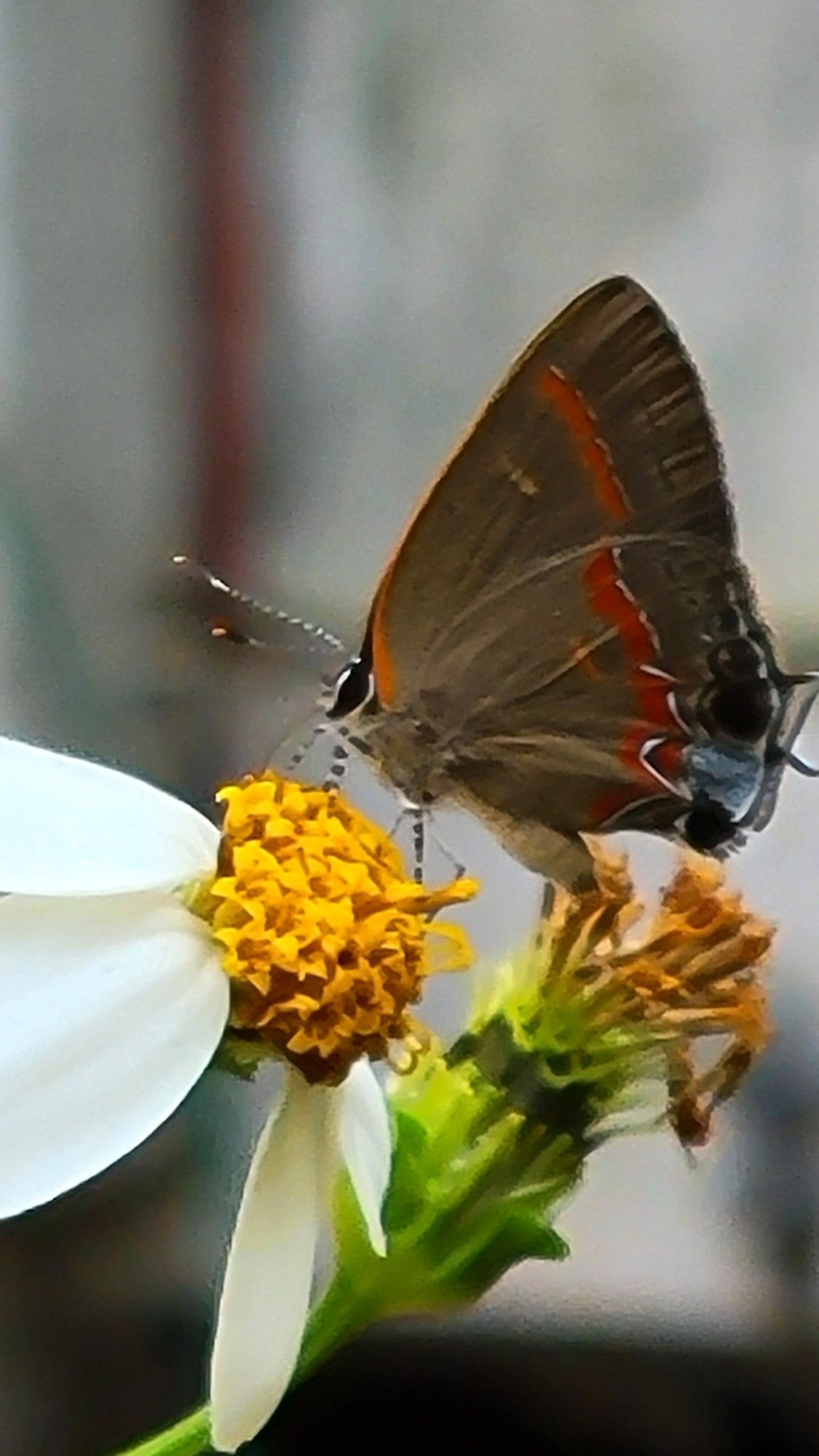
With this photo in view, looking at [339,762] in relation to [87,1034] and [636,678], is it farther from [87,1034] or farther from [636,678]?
[87,1034]

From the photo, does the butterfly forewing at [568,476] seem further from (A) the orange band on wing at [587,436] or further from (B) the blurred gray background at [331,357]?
(B) the blurred gray background at [331,357]

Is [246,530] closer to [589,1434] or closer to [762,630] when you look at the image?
[589,1434]

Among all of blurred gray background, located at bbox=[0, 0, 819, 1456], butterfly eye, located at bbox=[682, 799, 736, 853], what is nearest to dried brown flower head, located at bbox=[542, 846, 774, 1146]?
butterfly eye, located at bbox=[682, 799, 736, 853]

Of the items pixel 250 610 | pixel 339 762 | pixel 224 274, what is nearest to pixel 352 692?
pixel 339 762

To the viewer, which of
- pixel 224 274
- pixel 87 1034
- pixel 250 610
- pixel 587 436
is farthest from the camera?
pixel 224 274

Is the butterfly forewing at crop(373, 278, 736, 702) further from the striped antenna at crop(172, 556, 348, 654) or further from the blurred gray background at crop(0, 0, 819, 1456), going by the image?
the blurred gray background at crop(0, 0, 819, 1456)

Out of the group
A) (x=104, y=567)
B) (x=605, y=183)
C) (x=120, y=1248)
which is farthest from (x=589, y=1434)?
(x=605, y=183)
